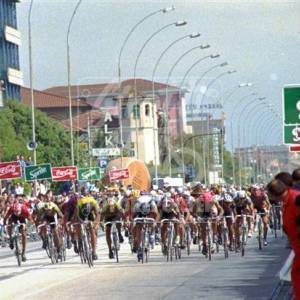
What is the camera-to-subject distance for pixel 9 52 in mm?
102250

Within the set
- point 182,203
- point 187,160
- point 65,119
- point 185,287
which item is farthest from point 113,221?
point 65,119

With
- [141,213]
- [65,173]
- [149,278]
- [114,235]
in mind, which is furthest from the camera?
[65,173]

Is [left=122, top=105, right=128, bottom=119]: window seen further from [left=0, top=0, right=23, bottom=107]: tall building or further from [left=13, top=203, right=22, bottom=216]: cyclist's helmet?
[left=13, top=203, right=22, bottom=216]: cyclist's helmet

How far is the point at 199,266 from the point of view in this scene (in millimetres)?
28891

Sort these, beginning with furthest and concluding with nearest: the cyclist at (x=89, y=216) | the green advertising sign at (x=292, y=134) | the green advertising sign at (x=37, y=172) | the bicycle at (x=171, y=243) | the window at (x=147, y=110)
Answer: the window at (x=147, y=110)
the green advertising sign at (x=37, y=172)
the bicycle at (x=171, y=243)
the cyclist at (x=89, y=216)
the green advertising sign at (x=292, y=134)

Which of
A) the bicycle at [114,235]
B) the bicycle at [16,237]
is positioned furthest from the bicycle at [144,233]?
the bicycle at [16,237]

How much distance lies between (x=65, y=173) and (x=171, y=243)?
35.6 metres

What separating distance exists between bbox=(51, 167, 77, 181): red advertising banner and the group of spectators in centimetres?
5527

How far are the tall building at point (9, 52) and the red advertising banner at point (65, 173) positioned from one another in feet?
92.9

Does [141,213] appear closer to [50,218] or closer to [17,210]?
[50,218]

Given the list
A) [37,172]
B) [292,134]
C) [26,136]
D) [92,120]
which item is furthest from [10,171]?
[92,120]

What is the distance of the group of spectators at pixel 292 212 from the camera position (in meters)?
11.3

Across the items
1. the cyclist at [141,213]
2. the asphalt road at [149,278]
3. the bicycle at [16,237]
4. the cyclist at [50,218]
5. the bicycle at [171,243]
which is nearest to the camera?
the asphalt road at [149,278]

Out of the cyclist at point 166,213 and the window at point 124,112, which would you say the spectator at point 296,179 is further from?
the window at point 124,112
